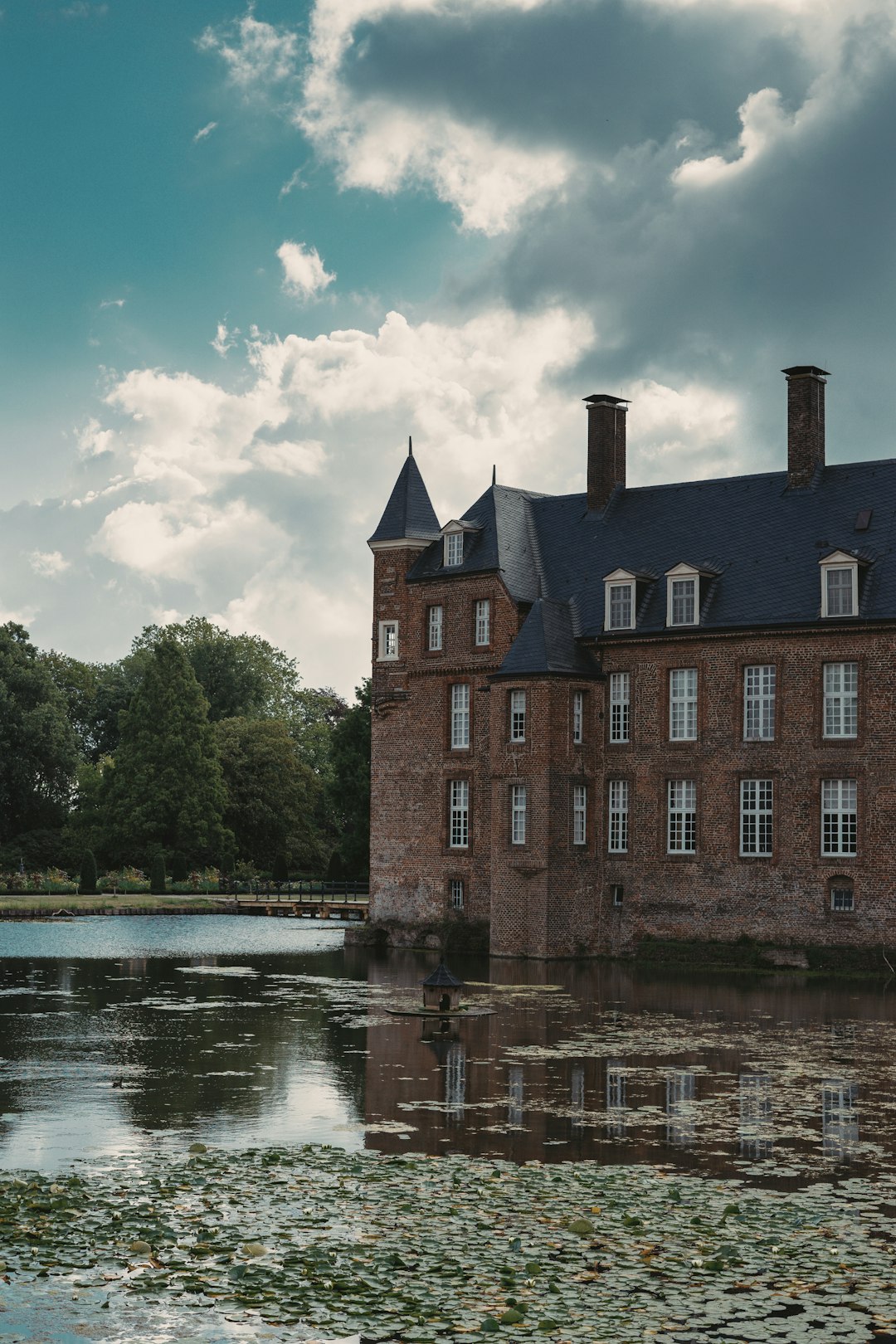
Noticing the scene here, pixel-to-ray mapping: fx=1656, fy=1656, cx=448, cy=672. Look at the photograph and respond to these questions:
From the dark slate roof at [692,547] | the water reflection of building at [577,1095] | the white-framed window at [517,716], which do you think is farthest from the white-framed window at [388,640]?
the water reflection of building at [577,1095]

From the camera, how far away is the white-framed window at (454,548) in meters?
44.8

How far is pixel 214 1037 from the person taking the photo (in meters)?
22.1

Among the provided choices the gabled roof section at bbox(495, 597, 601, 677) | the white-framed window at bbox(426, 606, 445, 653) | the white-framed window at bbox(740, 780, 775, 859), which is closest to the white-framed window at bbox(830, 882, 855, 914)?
the white-framed window at bbox(740, 780, 775, 859)

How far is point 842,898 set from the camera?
38.0m

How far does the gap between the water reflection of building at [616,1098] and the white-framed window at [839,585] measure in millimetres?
20906

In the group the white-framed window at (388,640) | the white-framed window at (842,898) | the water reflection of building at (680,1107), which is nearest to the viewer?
the water reflection of building at (680,1107)

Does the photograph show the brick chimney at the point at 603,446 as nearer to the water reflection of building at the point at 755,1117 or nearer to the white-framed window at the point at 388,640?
the white-framed window at the point at 388,640

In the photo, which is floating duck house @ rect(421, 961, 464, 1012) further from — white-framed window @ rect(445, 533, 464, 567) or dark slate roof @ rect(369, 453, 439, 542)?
dark slate roof @ rect(369, 453, 439, 542)

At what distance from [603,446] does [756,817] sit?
1218cm

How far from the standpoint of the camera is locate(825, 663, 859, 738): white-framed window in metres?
38.1

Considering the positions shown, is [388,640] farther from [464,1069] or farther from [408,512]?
[464,1069]

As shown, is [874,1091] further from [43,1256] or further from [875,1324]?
[43,1256]

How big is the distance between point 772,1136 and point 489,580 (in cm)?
3024

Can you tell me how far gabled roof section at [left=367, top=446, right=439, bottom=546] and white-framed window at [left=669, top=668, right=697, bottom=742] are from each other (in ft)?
29.2
